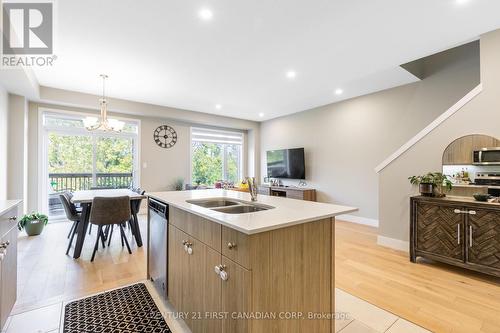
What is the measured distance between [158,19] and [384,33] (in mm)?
2420

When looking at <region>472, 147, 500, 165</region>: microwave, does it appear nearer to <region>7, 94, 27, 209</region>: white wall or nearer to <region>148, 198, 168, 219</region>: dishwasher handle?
<region>148, 198, 168, 219</region>: dishwasher handle

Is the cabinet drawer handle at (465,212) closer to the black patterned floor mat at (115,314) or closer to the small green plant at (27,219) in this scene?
the black patterned floor mat at (115,314)

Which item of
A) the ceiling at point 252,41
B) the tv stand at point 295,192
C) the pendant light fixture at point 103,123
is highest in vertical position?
the ceiling at point 252,41

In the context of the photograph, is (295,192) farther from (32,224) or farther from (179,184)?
(32,224)

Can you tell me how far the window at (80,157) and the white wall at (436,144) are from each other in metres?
5.23

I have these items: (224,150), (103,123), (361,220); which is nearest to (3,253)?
(103,123)

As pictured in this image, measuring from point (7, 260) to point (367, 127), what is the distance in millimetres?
5341

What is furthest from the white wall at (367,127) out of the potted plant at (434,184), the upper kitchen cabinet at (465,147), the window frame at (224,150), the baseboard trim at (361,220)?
the window frame at (224,150)

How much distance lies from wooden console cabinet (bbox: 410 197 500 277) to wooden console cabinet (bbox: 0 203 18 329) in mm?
3945

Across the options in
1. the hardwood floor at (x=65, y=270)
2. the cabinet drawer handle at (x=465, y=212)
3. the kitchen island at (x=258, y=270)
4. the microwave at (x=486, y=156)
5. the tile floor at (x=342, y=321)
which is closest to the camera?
the kitchen island at (x=258, y=270)

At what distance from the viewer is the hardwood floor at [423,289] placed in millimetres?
1794

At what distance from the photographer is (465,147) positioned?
9.02 ft

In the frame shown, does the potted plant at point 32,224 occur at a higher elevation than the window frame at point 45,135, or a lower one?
lower

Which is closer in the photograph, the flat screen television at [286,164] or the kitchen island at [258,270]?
the kitchen island at [258,270]
